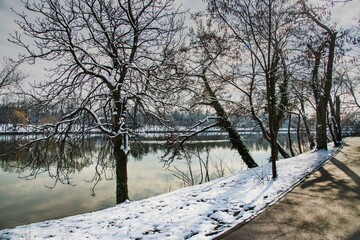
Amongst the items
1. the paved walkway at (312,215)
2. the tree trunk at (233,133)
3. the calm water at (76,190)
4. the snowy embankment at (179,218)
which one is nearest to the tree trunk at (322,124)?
the calm water at (76,190)

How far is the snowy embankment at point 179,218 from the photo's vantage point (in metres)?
4.68

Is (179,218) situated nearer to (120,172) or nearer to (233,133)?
(120,172)

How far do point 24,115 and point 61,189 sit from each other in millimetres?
8345

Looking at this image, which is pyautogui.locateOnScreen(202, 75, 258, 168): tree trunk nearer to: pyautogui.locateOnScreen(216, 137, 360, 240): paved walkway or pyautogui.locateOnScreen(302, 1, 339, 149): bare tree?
pyautogui.locateOnScreen(302, 1, 339, 149): bare tree

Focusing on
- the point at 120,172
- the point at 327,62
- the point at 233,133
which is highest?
the point at 327,62

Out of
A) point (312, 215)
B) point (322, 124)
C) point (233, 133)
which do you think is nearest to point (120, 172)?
point (312, 215)

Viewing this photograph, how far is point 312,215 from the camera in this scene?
16.5ft

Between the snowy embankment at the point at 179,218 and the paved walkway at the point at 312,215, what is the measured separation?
0.83 ft

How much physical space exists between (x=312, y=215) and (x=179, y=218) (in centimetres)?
244

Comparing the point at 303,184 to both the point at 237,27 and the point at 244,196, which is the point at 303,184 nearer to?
the point at 244,196

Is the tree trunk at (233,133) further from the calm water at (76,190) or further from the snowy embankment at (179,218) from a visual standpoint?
the snowy embankment at (179,218)

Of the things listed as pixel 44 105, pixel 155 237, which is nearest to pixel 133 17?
pixel 44 105

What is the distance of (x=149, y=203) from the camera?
23.1ft

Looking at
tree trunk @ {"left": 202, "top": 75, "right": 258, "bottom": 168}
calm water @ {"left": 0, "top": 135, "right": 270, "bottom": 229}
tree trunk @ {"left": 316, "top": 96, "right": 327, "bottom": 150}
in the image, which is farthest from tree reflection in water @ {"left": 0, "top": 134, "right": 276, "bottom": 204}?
tree trunk @ {"left": 316, "top": 96, "right": 327, "bottom": 150}
